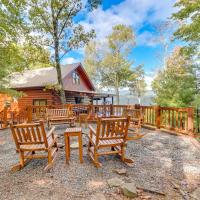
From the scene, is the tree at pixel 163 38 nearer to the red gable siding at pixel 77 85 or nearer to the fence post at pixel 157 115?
the red gable siding at pixel 77 85

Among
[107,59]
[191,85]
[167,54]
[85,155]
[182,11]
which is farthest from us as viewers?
[107,59]

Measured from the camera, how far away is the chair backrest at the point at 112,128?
130 inches

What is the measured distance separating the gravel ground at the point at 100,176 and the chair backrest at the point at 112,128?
598 millimetres

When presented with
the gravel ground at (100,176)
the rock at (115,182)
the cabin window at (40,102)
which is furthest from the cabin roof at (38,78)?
the rock at (115,182)

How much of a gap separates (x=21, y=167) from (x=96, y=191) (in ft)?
5.75

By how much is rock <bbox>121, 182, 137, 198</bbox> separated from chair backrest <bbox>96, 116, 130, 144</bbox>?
41.1 inches

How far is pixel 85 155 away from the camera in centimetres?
412

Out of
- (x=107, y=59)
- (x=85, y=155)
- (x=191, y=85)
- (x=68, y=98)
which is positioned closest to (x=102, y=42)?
(x=107, y=59)

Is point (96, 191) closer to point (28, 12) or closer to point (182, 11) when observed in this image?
point (182, 11)

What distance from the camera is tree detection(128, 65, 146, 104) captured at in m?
25.2

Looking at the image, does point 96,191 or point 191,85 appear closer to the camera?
point 96,191

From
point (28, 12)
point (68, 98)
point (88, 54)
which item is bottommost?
point (68, 98)

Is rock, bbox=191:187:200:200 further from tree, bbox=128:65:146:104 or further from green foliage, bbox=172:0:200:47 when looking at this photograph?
tree, bbox=128:65:146:104

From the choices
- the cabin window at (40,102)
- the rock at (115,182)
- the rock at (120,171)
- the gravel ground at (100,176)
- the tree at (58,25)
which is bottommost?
the gravel ground at (100,176)
